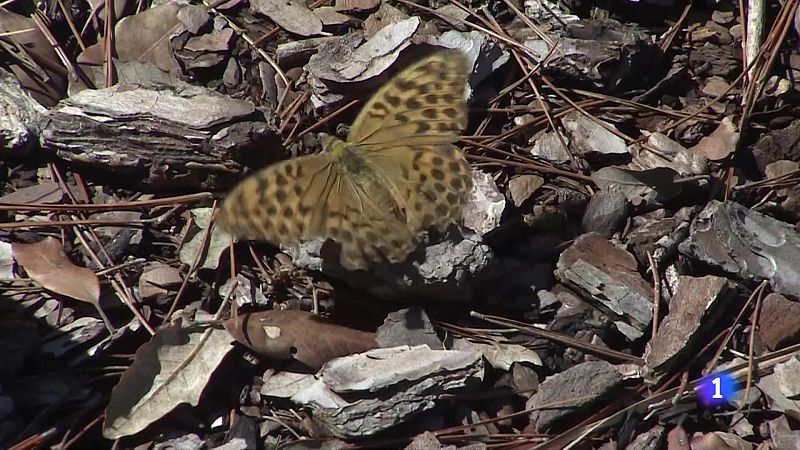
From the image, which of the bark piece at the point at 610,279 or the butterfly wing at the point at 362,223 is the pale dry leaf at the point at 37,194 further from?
the bark piece at the point at 610,279

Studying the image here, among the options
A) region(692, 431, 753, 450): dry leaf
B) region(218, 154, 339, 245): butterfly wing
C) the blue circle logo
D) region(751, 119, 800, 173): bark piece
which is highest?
region(218, 154, 339, 245): butterfly wing

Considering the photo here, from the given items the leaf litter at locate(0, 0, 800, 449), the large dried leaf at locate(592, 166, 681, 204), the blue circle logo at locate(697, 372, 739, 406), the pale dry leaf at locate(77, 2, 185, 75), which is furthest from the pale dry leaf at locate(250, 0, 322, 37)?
the blue circle logo at locate(697, 372, 739, 406)

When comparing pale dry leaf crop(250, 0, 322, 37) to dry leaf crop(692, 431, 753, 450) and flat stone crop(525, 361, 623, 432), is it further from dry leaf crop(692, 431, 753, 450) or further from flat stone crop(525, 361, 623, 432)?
dry leaf crop(692, 431, 753, 450)

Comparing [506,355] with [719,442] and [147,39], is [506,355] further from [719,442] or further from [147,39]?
[147,39]

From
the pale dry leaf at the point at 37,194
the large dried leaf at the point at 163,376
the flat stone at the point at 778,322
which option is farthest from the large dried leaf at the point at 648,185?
the pale dry leaf at the point at 37,194

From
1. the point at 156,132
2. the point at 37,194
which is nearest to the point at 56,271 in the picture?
the point at 37,194

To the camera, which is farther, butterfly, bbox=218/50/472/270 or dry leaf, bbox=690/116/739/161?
dry leaf, bbox=690/116/739/161

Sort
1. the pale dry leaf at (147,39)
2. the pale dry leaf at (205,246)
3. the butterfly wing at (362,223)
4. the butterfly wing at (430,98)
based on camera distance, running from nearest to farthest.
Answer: the butterfly wing at (362,223) < the butterfly wing at (430,98) < the pale dry leaf at (205,246) < the pale dry leaf at (147,39)
